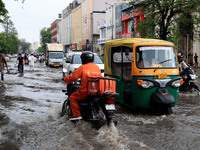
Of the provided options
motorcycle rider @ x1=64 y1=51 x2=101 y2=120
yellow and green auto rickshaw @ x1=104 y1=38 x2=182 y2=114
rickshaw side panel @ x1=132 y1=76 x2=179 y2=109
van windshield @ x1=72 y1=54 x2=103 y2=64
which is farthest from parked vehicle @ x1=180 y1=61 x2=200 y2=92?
motorcycle rider @ x1=64 y1=51 x2=101 y2=120

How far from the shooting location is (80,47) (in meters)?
88.1

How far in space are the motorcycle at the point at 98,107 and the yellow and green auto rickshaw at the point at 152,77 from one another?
1788mm

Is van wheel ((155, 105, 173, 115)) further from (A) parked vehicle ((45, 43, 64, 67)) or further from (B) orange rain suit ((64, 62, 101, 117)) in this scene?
(A) parked vehicle ((45, 43, 64, 67))

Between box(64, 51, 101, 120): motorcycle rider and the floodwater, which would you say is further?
box(64, 51, 101, 120): motorcycle rider

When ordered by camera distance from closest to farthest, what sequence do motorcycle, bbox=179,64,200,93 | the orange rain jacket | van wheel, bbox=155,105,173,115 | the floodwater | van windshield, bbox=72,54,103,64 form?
1. the floodwater
2. the orange rain jacket
3. van wheel, bbox=155,105,173,115
4. motorcycle, bbox=179,64,200,93
5. van windshield, bbox=72,54,103,64

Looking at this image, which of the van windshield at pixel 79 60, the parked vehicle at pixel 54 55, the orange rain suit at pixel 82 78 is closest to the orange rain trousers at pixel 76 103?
the orange rain suit at pixel 82 78

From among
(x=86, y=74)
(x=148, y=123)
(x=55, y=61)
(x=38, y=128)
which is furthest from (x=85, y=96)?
(x=55, y=61)

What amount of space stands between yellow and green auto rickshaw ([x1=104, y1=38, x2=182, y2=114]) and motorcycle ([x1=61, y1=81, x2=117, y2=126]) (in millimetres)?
1788

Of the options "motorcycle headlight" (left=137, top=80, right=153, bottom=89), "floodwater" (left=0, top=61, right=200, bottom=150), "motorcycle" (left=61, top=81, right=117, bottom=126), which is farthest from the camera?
"motorcycle headlight" (left=137, top=80, right=153, bottom=89)

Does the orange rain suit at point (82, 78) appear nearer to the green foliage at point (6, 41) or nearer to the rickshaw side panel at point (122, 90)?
the rickshaw side panel at point (122, 90)

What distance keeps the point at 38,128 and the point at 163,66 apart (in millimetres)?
3700

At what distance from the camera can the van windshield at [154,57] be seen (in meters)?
8.09

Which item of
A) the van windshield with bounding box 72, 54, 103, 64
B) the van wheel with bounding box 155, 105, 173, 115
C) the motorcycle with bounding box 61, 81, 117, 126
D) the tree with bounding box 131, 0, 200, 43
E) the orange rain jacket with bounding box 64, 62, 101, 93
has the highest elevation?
the tree with bounding box 131, 0, 200, 43

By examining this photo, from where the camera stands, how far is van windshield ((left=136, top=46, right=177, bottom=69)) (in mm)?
8094
